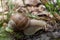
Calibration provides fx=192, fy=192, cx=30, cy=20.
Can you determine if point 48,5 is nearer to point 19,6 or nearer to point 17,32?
point 19,6

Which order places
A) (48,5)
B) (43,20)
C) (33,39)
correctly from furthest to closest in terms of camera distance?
(48,5), (43,20), (33,39)

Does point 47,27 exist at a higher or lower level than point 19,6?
lower

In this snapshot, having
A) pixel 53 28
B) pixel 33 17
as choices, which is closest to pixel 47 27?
pixel 53 28

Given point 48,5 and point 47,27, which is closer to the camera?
point 47,27

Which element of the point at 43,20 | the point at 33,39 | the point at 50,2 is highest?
the point at 50,2

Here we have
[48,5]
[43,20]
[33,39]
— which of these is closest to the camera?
[33,39]
